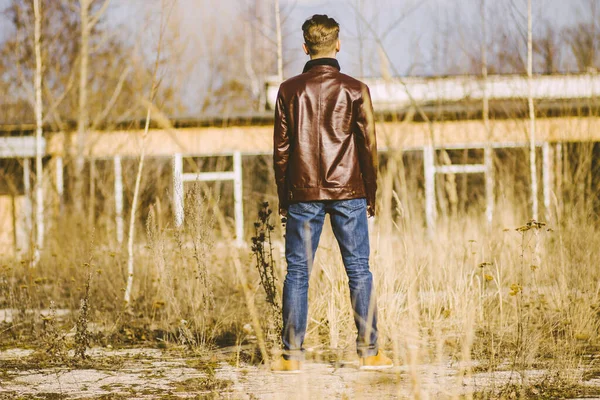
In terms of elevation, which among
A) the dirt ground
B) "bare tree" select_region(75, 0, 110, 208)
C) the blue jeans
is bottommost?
the dirt ground

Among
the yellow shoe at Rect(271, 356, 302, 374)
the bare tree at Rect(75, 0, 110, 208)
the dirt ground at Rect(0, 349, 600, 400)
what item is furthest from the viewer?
the bare tree at Rect(75, 0, 110, 208)

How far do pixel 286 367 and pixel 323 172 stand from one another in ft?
2.92

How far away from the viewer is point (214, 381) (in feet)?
10.9

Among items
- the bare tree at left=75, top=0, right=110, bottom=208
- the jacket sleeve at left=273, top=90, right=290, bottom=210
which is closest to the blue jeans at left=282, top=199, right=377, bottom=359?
the jacket sleeve at left=273, top=90, right=290, bottom=210

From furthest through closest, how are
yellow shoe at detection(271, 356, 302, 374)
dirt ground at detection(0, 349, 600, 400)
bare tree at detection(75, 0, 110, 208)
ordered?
bare tree at detection(75, 0, 110, 208)
yellow shoe at detection(271, 356, 302, 374)
dirt ground at detection(0, 349, 600, 400)

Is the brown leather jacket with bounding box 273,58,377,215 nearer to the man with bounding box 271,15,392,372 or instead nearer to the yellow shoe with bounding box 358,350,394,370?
the man with bounding box 271,15,392,372

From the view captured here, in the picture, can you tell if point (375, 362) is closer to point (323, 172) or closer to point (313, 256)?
point (313, 256)

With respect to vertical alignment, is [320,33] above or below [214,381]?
above

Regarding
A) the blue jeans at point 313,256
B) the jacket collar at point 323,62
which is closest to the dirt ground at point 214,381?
the blue jeans at point 313,256

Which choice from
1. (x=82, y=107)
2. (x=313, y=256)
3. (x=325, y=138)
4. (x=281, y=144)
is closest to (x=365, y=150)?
(x=325, y=138)

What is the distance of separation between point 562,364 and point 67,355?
2.43m

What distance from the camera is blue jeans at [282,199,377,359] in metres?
3.48

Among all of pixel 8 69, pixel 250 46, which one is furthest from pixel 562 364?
pixel 250 46

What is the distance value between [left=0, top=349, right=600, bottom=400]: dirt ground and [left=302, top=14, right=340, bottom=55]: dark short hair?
1.47 m
